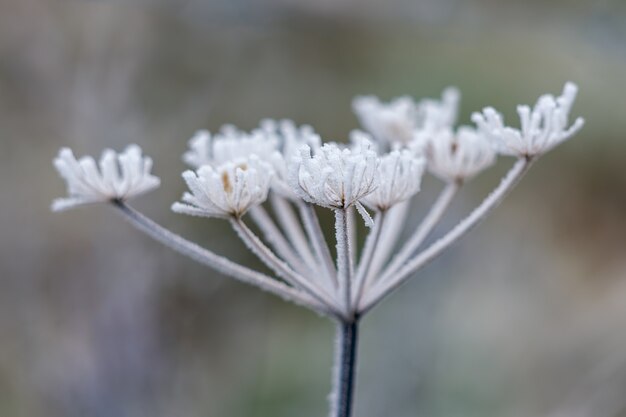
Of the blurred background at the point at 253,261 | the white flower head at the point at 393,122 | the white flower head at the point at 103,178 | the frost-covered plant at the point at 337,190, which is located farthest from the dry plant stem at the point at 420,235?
the blurred background at the point at 253,261

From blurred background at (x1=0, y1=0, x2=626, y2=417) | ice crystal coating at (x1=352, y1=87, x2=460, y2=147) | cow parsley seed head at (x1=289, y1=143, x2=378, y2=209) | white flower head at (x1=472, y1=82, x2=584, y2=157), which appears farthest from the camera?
blurred background at (x1=0, y1=0, x2=626, y2=417)

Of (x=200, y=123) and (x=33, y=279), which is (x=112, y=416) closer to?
(x=33, y=279)

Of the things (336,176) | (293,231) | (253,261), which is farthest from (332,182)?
(253,261)

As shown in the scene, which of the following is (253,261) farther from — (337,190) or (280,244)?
(337,190)

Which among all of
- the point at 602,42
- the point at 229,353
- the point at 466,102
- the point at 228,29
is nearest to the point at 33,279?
the point at 229,353

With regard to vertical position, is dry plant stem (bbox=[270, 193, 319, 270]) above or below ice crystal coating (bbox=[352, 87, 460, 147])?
below

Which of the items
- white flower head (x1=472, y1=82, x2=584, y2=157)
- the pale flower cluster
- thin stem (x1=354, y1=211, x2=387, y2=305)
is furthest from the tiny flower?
white flower head (x1=472, y1=82, x2=584, y2=157)

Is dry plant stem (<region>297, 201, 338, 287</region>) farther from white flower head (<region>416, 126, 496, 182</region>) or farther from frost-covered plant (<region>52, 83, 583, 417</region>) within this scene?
white flower head (<region>416, 126, 496, 182</region>)
